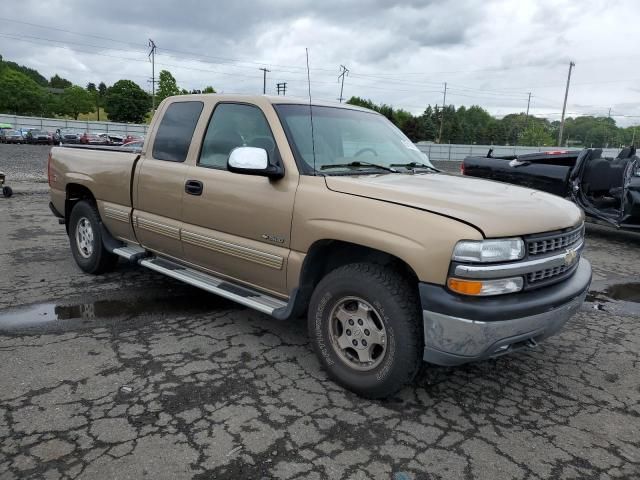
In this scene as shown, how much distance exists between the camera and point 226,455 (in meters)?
2.56

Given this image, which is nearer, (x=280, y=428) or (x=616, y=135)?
(x=280, y=428)

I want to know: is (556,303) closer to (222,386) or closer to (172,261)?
(222,386)

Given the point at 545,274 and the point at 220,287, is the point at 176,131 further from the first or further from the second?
the point at 545,274

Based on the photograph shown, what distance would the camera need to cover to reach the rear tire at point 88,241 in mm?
5371

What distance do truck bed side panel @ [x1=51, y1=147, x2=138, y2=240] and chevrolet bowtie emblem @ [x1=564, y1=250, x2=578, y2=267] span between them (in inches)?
147

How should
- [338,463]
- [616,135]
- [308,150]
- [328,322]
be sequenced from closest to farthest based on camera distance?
1. [338,463]
2. [328,322]
3. [308,150]
4. [616,135]

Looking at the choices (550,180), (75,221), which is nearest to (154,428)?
(75,221)

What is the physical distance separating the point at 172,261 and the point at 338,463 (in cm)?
266

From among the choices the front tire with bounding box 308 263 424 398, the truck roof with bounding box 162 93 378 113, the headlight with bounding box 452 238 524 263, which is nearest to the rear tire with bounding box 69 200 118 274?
the truck roof with bounding box 162 93 378 113

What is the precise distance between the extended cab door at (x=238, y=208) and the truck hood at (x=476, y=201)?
1.65 feet

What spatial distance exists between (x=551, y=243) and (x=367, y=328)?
120 cm

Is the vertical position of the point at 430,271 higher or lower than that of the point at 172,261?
higher

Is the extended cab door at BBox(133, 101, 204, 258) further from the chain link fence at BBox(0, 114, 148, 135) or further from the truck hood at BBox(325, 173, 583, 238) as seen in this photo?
the chain link fence at BBox(0, 114, 148, 135)

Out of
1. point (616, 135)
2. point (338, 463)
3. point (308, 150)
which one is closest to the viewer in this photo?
point (338, 463)
